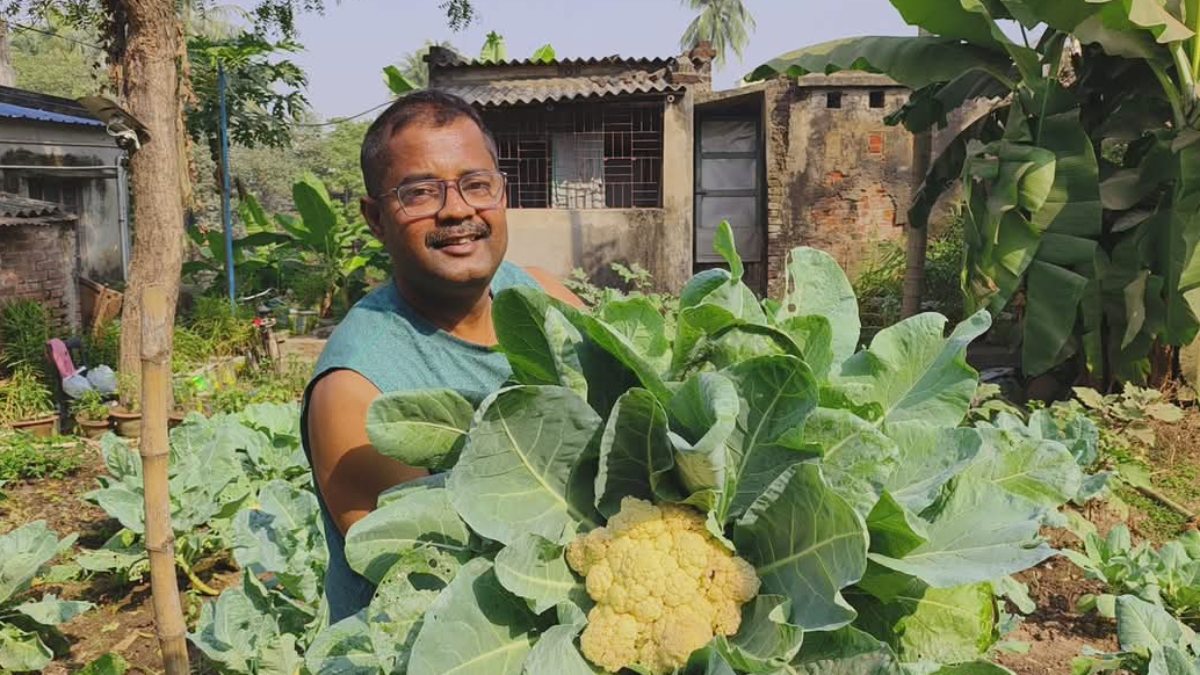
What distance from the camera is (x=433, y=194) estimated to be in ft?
4.86

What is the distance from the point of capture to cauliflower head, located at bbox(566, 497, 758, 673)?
3.27 ft

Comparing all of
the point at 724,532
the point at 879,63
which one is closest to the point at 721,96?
the point at 879,63

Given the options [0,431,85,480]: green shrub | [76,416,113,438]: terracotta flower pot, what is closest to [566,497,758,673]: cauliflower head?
[0,431,85,480]: green shrub

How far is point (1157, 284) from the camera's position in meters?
5.67

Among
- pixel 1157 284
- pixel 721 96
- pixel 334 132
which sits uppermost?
pixel 334 132

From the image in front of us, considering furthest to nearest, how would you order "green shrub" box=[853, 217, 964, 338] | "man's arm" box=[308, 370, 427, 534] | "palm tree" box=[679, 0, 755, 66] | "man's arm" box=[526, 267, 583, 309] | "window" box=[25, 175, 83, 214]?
1. "palm tree" box=[679, 0, 755, 66]
2. "window" box=[25, 175, 83, 214]
3. "green shrub" box=[853, 217, 964, 338]
4. "man's arm" box=[526, 267, 583, 309]
5. "man's arm" box=[308, 370, 427, 534]

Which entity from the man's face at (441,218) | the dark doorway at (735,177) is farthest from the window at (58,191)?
the man's face at (441,218)

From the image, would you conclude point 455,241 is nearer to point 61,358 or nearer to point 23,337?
point 61,358

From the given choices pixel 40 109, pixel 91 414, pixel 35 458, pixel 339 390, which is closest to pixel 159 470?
pixel 339 390

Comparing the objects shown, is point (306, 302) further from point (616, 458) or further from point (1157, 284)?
point (616, 458)

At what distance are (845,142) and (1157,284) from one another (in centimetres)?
527

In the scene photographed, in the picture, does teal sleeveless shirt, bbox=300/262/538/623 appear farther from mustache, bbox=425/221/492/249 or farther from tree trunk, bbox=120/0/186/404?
tree trunk, bbox=120/0/186/404

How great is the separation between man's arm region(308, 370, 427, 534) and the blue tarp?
9.84m

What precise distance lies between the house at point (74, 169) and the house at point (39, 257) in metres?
1.65
